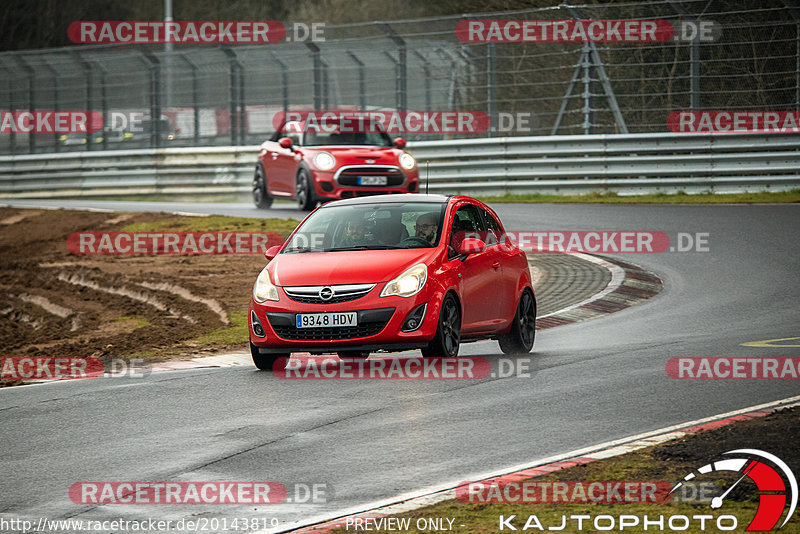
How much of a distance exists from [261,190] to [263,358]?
15080mm

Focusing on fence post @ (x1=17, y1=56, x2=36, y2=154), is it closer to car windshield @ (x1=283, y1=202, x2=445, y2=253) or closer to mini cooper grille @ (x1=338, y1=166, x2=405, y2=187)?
mini cooper grille @ (x1=338, y1=166, x2=405, y2=187)

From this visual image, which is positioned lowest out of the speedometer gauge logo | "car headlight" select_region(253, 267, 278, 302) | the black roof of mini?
the speedometer gauge logo

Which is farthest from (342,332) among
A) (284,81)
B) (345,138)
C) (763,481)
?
(284,81)

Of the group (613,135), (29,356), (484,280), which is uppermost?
(613,135)

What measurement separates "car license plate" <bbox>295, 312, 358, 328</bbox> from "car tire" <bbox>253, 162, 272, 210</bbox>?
607 inches

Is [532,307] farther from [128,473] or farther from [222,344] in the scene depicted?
[128,473]

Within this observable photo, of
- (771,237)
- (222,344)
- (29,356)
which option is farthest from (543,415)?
(771,237)

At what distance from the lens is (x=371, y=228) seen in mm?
11430

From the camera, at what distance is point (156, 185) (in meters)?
32.2

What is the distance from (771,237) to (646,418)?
11019 mm

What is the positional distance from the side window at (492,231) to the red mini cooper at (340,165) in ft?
31.7

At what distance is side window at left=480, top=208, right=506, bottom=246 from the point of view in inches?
477

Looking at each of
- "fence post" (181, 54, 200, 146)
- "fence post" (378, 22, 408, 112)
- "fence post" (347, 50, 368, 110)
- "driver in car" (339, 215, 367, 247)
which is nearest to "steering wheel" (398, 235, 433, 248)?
"driver in car" (339, 215, 367, 247)

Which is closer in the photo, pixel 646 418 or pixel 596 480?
pixel 596 480
